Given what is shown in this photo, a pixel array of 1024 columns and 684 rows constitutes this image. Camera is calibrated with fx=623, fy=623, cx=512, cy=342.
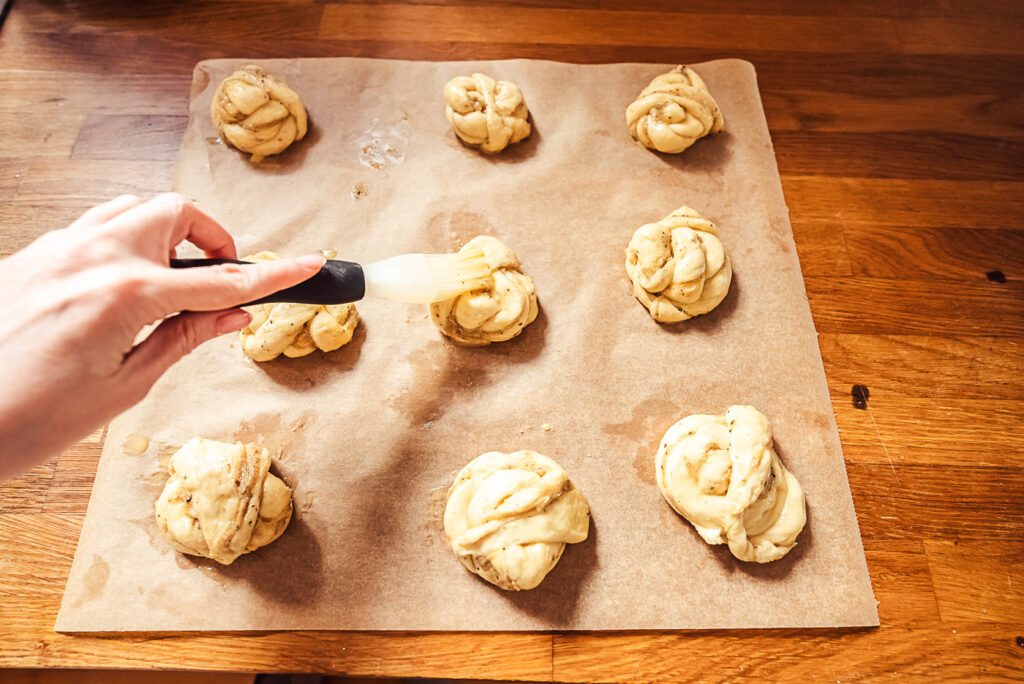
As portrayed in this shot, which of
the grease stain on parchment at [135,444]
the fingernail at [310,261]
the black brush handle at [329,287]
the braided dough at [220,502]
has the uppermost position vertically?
the fingernail at [310,261]

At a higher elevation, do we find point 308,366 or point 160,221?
point 160,221

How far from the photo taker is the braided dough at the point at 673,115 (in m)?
2.23

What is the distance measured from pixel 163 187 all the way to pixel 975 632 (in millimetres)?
2925

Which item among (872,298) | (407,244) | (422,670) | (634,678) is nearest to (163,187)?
(407,244)

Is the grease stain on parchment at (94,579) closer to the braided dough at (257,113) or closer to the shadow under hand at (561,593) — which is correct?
the shadow under hand at (561,593)

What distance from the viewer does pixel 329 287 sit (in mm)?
1568

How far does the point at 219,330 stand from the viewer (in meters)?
1.51

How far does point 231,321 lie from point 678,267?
51.1 inches

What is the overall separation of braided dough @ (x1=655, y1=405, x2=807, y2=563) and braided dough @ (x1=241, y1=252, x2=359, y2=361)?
1053 millimetres

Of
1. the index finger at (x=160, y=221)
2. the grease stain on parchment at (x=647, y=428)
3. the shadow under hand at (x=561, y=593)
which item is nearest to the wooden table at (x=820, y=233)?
the shadow under hand at (x=561, y=593)

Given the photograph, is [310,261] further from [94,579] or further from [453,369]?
[94,579]

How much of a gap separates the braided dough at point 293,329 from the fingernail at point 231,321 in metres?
0.34

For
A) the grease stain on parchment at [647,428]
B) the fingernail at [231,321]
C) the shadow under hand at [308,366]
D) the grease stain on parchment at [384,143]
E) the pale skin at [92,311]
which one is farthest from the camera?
the grease stain on parchment at [384,143]

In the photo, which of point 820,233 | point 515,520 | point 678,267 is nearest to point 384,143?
point 678,267
